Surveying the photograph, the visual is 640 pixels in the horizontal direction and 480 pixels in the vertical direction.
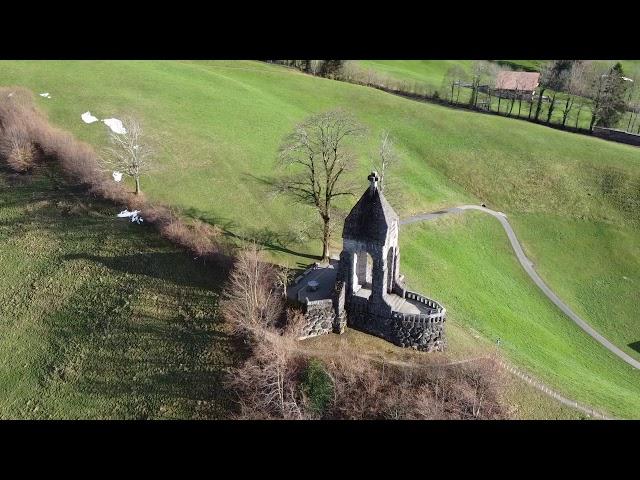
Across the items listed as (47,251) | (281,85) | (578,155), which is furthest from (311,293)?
(281,85)

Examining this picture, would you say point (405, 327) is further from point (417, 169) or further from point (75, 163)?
point (417, 169)

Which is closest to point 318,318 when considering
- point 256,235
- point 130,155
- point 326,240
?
point 326,240

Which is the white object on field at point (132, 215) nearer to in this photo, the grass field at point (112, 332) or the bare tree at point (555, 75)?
the grass field at point (112, 332)

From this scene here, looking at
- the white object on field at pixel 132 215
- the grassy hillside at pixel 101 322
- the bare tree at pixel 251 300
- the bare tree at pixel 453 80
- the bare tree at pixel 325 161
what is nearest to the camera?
the grassy hillside at pixel 101 322

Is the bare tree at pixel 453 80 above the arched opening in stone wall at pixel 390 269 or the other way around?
above

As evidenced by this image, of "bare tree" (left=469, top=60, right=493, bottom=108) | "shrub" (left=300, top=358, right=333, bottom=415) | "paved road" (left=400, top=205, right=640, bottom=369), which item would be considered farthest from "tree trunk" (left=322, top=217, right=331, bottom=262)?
"bare tree" (left=469, top=60, right=493, bottom=108)

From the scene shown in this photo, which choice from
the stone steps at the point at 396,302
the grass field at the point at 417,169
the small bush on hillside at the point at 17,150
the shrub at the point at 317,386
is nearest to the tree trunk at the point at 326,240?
the grass field at the point at 417,169
